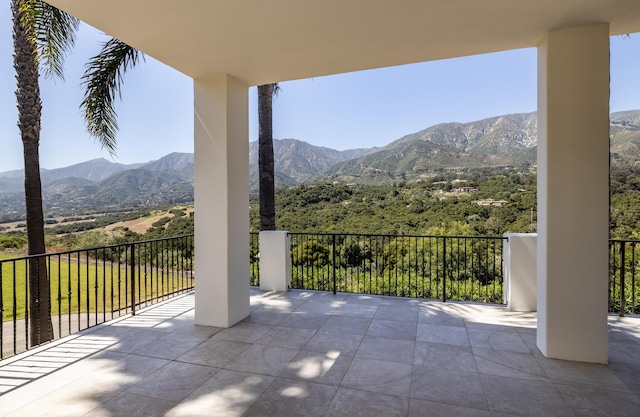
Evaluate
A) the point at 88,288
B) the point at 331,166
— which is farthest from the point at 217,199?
the point at 331,166

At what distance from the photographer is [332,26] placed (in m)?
2.68

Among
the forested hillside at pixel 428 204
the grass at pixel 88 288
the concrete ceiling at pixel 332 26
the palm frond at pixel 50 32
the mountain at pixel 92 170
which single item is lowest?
the grass at pixel 88 288

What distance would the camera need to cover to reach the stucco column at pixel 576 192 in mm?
2779

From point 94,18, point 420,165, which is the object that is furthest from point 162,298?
point 420,165

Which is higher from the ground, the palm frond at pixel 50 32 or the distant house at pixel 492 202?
the palm frond at pixel 50 32

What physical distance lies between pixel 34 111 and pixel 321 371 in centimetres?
593

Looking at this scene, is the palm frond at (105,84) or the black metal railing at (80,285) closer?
the black metal railing at (80,285)

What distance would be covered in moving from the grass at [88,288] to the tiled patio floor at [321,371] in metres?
0.54

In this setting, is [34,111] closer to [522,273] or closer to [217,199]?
[217,199]

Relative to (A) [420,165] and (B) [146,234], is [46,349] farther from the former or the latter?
(A) [420,165]

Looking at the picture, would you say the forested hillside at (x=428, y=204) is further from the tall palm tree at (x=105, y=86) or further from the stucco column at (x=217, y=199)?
the stucco column at (x=217, y=199)

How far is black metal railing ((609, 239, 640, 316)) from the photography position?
3.93 meters

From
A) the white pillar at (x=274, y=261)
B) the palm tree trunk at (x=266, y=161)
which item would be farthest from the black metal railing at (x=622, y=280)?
the palm tree trunk at (x=266, y=161)

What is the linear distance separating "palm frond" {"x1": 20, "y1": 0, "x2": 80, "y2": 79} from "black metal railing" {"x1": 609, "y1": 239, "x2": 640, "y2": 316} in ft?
25.4
